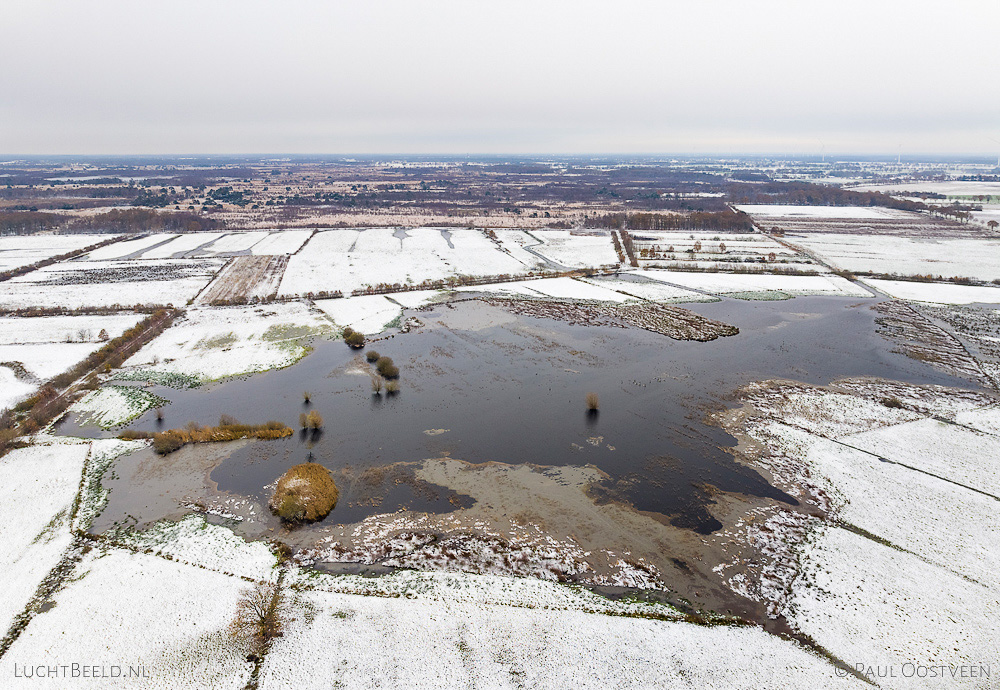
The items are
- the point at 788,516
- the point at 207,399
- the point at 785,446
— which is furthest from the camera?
the point at 207,399

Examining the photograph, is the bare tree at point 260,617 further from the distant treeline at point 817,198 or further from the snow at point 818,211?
the distant treeline at point 817,198

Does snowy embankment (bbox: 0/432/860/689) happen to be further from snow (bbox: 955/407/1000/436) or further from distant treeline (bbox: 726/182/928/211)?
distant treeline (bbox: 726/182/928/211)

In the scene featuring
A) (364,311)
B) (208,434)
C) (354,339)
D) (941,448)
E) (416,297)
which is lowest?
(208,434)

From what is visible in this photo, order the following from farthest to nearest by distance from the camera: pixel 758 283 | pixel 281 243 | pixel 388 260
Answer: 1. pixel 281 243
2. pixel 388 260
3. pixel 758 283

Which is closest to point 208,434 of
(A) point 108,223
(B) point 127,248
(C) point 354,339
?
(C) point 354,339

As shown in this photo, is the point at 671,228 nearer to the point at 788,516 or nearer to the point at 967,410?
the point at 967,410

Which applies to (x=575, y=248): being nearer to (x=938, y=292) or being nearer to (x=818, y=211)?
(x=938, y=292)

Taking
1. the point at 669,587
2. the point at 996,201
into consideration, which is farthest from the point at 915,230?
the point at 669,587
